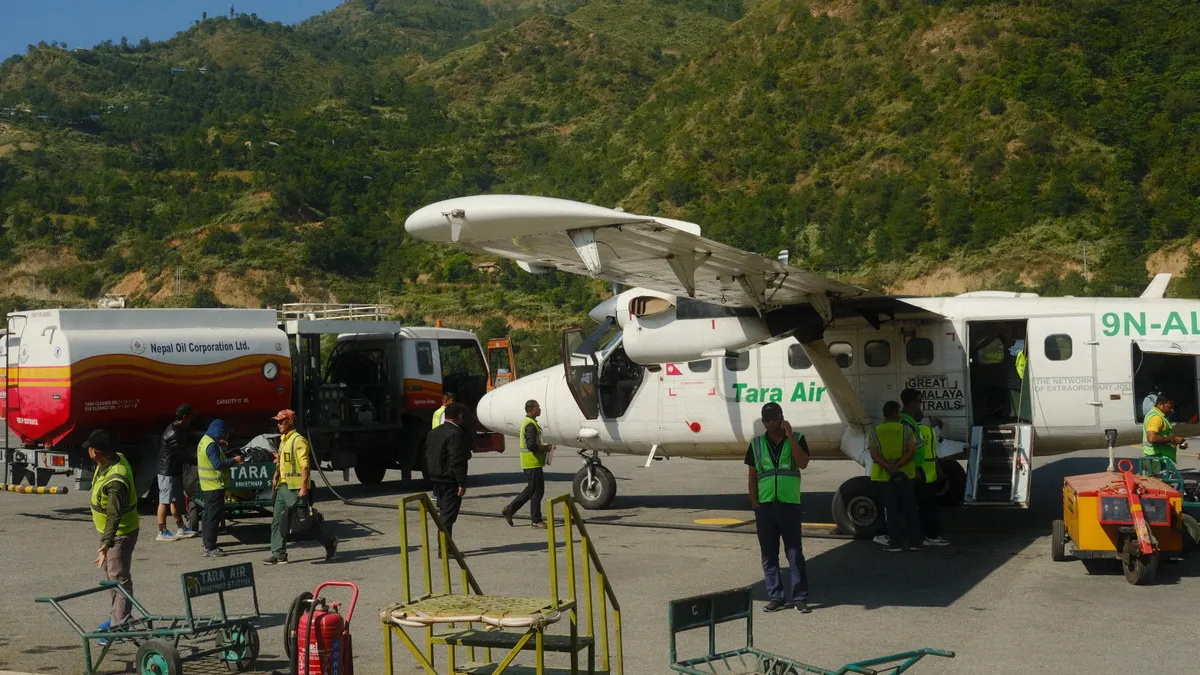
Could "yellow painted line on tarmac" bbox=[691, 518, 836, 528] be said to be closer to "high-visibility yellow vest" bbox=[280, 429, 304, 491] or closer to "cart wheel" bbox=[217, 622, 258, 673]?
"high-visibility yellow vest" bbox=[280, 429, 304, 491]

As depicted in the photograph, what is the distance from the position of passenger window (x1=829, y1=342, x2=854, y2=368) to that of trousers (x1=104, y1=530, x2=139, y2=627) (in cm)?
829

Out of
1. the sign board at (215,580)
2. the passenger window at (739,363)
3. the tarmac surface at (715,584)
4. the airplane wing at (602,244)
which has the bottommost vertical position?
the tarmac surface at (715,584)

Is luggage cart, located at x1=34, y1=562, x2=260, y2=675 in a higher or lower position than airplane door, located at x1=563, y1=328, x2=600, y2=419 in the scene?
lower

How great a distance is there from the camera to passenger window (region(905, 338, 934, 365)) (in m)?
13.5

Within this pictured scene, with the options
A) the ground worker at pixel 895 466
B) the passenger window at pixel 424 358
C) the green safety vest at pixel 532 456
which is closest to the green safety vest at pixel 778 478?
the ground worker at pixel 895 466

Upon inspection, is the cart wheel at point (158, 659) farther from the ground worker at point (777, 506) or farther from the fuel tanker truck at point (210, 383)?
the fuel tanker truck at point (210, 383)

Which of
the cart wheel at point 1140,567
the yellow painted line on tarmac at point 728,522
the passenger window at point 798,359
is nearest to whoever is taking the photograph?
the cart wheel at point 1140,567

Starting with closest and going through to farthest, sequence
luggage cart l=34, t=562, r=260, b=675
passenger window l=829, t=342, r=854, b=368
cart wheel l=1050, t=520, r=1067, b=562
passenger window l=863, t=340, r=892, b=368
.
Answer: luggage cart l=34, t=562, r=260, b=675 < cart wheel l=1050, t=520, r=1067, b=562 < passenger window l=863, t=340, r=892, b=368 < passenger window l=829, t=342, r=854, b=368

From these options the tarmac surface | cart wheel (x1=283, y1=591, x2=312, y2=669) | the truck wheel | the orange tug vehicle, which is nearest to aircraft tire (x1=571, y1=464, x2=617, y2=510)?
the tarmac surface

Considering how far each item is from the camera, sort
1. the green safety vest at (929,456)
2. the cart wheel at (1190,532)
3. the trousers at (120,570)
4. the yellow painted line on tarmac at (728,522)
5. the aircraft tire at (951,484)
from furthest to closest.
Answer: the aircraft tire at (951,484), the yellow painted line on tarmac at (728,522), the green safety vest at (929,456), the cart wheel at (1190,532), the trousers at (120,570)

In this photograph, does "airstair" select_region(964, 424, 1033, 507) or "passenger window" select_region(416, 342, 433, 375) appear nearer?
"airstair" select_region(964, 424, 1033, 507)

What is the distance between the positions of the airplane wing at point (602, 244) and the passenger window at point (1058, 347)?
3279 millimetres

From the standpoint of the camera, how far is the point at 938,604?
971 cm

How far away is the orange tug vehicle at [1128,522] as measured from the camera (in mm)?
10039
